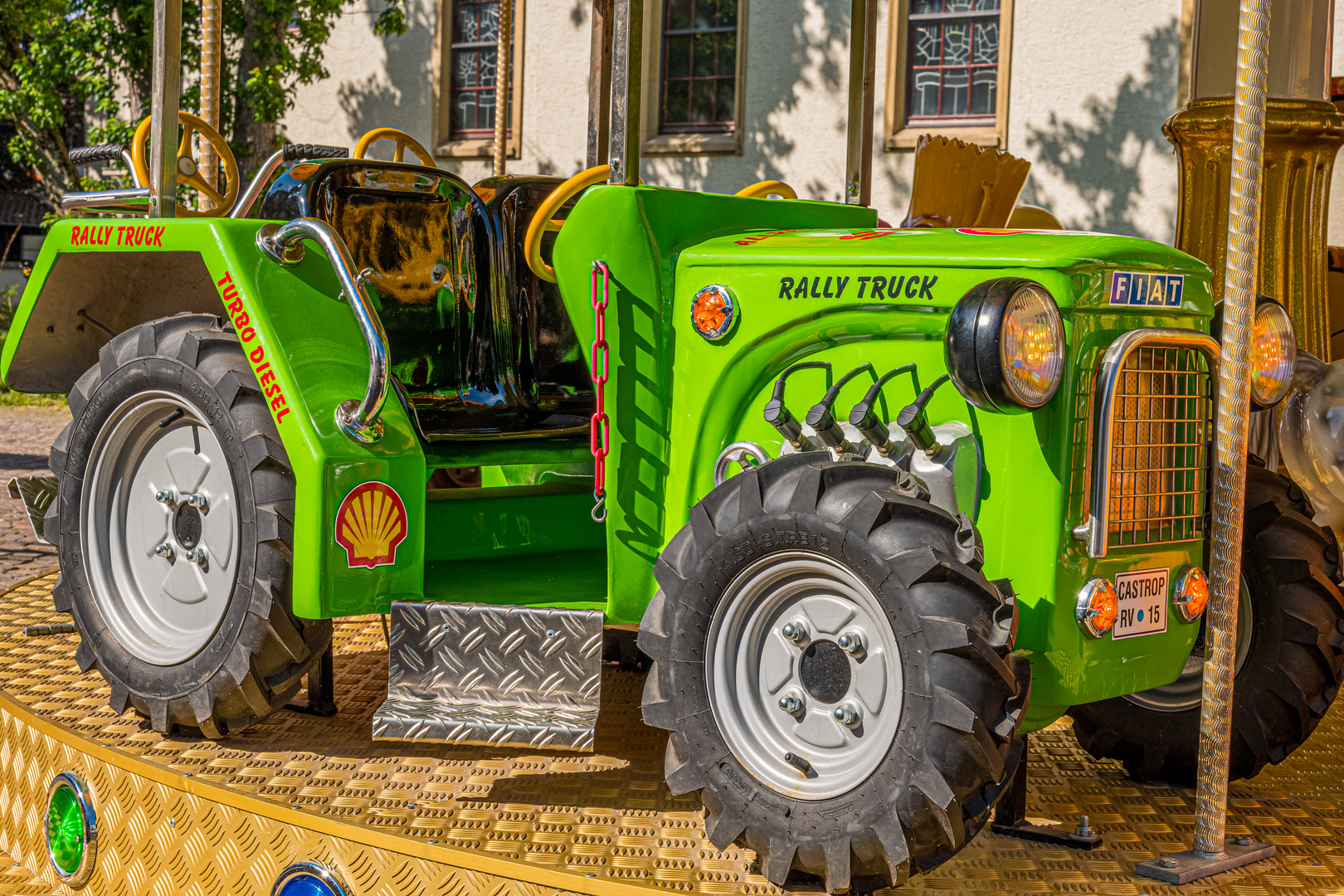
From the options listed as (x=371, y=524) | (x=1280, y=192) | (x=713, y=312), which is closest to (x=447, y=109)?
(x=1280, y=192)

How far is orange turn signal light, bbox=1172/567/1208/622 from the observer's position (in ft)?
9.09

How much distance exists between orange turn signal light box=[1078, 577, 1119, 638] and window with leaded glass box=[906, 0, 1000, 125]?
31.5 ft

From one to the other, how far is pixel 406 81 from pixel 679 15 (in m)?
3.15

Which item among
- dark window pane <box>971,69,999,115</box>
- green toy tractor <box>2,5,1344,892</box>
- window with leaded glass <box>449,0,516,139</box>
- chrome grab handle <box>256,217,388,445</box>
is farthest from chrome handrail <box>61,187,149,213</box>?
window with leaded glass <box>449,0,516,139</box>

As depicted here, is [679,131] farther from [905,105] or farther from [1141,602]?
[1141,602]

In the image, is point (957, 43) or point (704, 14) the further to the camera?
point (704, 14)

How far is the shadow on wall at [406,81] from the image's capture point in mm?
13984

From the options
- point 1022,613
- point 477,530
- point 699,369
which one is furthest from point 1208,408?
point 477,530

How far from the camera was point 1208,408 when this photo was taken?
290 cm

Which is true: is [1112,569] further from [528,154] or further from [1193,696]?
[528,154]

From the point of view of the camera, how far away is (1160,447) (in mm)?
2775


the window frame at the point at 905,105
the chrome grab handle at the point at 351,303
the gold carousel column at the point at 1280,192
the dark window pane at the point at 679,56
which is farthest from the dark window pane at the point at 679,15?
the chrome grab handle at the point at 351,303

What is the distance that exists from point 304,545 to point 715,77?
1031 centimetres

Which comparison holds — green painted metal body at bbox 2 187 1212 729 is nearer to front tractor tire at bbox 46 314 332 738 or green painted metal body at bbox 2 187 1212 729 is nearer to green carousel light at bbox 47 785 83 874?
front tractor tire at bbox 46 314 332 738
